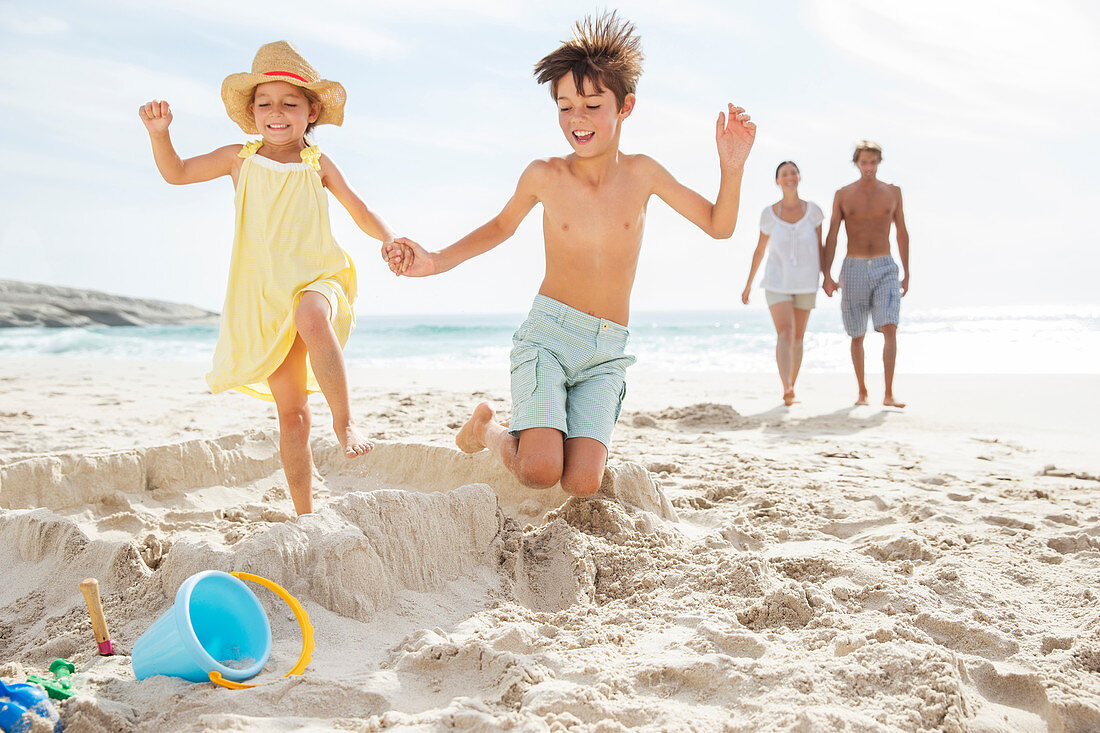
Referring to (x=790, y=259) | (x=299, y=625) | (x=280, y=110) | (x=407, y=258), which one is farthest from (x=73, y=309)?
(x=299, y=625)

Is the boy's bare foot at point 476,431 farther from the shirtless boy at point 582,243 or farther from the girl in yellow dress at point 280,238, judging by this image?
the girl in yellow dress at point 280,238

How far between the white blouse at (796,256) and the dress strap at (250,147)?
4.57m

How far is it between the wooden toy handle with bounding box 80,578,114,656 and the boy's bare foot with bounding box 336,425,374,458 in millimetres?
878

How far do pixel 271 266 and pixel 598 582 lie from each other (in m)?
1.72

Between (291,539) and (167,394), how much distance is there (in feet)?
17.5

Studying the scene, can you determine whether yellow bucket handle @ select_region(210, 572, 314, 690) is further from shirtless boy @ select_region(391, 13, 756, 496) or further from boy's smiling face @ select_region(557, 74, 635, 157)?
boy's smiling face @ select_region(557, 74, 635, 157)

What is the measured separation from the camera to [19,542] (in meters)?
2.65

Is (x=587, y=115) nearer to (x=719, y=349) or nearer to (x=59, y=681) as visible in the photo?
(x=59, y=681)

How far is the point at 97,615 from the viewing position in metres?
1.93

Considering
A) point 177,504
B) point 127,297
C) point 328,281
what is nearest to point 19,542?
point 177,504

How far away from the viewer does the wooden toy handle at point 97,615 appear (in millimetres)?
1901

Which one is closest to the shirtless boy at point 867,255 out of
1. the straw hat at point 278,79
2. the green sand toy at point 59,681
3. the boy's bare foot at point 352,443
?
the straw hat at point 278,79

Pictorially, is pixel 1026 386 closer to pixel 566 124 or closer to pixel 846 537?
pixel 846 537

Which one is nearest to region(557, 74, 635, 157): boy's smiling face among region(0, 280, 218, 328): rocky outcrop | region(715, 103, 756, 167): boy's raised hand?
region(715, 103, 756, 167): boy's raised hand
